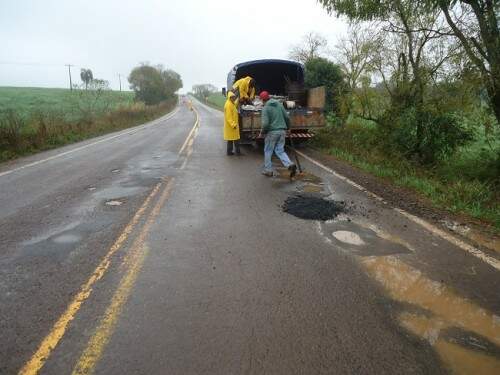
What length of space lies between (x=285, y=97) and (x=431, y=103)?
18.4ft

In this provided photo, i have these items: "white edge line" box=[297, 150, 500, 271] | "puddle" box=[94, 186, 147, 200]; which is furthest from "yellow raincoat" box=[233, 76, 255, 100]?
"white edge line" box=[297, 150, 500, 271]

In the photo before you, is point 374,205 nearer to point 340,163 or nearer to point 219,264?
point 219,264

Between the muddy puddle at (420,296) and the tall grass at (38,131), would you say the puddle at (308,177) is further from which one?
the tall grass at (38,131)

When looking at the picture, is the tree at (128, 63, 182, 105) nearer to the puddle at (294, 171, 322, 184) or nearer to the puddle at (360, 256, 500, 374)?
the puddle at (294, 171, 322, 184)

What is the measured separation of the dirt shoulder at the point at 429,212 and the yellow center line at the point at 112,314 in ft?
13.2

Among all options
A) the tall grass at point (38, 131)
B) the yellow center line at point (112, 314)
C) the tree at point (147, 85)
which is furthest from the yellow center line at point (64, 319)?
the tree at point (147, 85)

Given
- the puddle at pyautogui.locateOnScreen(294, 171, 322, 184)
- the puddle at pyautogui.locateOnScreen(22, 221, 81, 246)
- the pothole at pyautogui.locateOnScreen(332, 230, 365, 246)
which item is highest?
the puddle at pyautogui.locateOnScreen(294, 171, 322, 184)

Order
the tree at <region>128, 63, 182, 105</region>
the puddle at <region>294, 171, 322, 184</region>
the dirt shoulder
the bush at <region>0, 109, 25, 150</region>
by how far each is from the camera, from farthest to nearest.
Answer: the tree at <region>128, 63, 182, 105</region>, the bush at <region>0, 109, 25, 150</region>, the puddle at <region>294, 171, 322, 184</region>, the dirt shoulder

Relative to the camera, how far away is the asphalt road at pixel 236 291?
277cm

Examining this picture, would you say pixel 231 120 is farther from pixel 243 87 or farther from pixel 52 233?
pixel 52 233

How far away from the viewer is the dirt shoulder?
5023mm

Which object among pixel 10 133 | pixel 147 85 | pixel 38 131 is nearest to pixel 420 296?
pixel 10 133

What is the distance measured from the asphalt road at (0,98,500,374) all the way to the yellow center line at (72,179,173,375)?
0.05 feet

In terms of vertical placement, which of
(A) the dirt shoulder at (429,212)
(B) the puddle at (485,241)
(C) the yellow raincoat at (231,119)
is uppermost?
(C) the yellow raincoat at (231,119)
